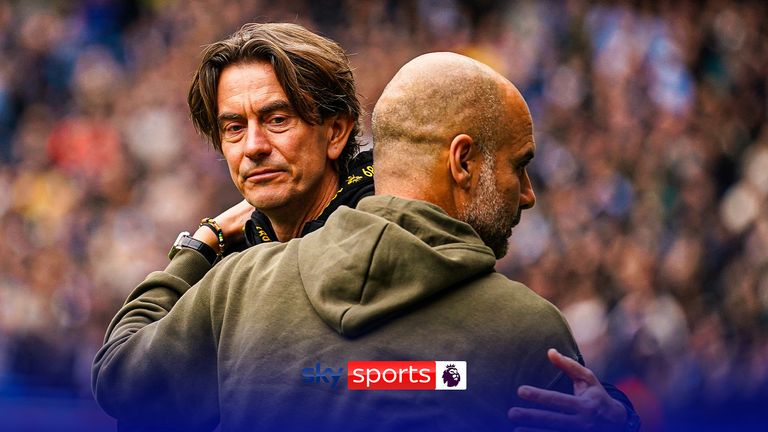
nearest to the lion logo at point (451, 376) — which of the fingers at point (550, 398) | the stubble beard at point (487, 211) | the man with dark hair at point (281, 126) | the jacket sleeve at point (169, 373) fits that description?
the fingers at point (550, 398)

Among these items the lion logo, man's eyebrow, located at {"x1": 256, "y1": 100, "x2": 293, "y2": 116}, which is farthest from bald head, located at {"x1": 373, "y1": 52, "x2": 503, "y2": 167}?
man's eyebrow, located at {"x1": 256, "y1": 100, "x2": 293, "y2": 116}

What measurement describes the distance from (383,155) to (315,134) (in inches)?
28.8

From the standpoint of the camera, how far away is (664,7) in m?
11.3

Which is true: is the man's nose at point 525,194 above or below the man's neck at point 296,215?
below

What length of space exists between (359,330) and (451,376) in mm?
205

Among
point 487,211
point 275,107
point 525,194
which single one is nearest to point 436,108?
point 487,211

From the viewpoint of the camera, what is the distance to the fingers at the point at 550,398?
2.60 metres

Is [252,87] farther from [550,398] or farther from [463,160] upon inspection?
[550,398]

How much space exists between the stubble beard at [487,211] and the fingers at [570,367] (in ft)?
1.24

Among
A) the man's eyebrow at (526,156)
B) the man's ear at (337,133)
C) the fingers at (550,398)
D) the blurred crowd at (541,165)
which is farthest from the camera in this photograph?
the blurred crowd at (541,165)

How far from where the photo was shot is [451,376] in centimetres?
266

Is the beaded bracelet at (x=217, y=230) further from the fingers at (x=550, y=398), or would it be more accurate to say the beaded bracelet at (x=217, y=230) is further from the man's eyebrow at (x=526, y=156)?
the fingers at (x=550, y=398)

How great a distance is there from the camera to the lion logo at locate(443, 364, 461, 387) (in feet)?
8.70

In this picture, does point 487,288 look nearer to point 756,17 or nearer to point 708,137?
point 708,137
